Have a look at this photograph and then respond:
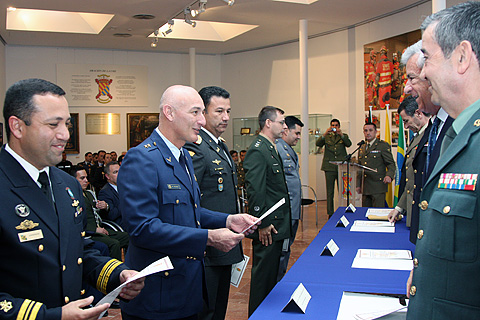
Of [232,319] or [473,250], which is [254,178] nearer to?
[232,319]

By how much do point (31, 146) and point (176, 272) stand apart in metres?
0.90

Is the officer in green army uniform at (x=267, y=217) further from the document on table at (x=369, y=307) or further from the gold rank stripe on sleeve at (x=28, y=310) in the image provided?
the gold rank stripe on sleeve at (x=28, y=310)

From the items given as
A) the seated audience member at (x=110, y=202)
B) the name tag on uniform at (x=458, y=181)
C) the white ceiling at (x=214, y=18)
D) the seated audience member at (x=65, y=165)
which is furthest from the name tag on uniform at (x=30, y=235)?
the white ceiling at (x=214, y=18)

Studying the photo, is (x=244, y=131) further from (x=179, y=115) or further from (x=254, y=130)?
(x=179, y=115)

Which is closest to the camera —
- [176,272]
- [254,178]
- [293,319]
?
[293,319]

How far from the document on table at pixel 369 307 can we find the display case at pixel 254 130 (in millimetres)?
9685

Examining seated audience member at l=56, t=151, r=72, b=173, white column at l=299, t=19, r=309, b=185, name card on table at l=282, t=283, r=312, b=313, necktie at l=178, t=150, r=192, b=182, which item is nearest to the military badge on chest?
necktie at l=178, t=150, r=192, b=182

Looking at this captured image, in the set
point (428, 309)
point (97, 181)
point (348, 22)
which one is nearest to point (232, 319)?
point (428, 309)

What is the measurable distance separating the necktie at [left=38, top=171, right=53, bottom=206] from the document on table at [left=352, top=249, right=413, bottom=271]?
1648 millimetres

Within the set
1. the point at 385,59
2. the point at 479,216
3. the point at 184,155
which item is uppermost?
the point at 385,59

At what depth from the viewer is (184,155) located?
7.90ft

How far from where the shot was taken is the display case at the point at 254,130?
11531 mm

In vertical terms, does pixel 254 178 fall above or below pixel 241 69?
below

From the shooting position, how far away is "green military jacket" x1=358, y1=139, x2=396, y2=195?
792cm
